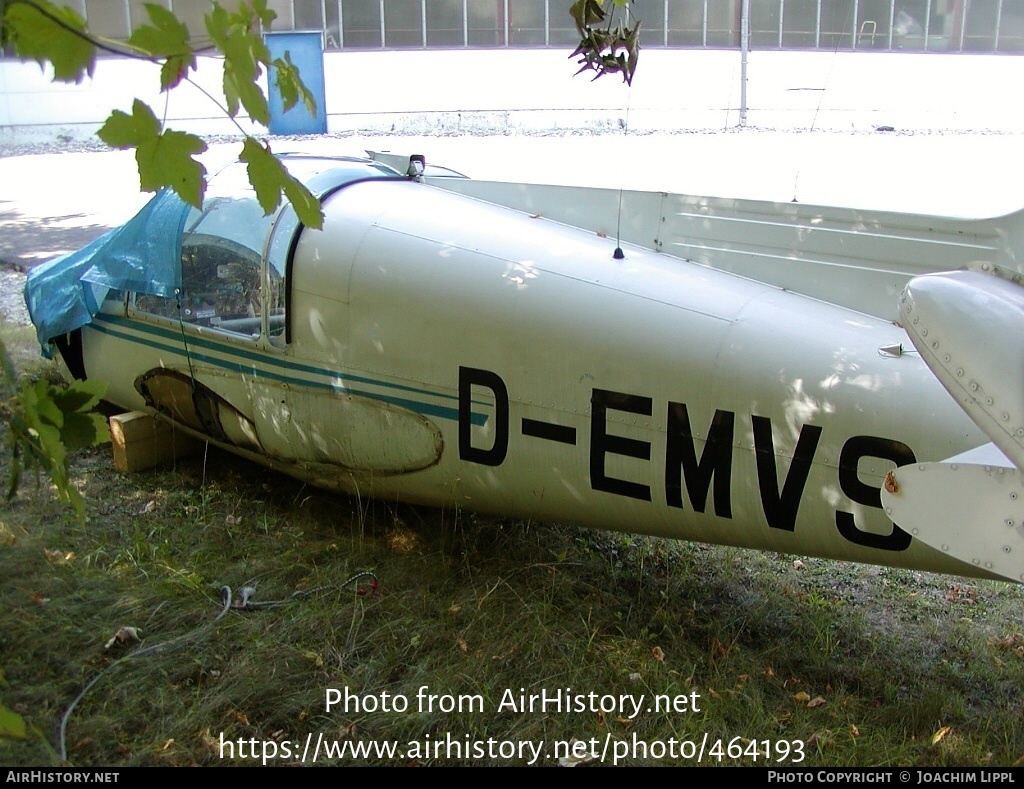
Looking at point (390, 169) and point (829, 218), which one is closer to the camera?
point (829, 218)

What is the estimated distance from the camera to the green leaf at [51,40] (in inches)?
65.1

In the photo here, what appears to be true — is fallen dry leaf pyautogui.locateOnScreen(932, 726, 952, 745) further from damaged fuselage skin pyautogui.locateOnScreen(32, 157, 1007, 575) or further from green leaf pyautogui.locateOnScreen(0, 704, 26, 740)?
green leaf pyautogui.locateOnScreen(0, 704, 26, 740)

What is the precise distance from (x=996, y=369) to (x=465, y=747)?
2225 mm

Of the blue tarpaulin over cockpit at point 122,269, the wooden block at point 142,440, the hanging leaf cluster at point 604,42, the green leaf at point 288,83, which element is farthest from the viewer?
the wooden block at point 142,440

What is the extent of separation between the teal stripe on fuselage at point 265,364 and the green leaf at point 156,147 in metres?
2.45

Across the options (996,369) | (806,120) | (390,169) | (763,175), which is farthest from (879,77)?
(996,369)

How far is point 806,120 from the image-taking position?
947 inches

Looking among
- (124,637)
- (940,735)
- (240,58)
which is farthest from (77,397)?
(940,735)

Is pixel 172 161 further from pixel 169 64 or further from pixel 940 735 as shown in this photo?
pixel 940 735

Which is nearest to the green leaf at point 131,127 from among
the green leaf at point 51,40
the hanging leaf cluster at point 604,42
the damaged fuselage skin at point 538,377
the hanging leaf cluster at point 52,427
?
the green leaf at point 51,40

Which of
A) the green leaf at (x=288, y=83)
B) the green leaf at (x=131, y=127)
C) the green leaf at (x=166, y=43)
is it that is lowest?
the green leaf at (x=131, y=127)

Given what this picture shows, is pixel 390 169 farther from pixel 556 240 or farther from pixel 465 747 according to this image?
pixel 465 747

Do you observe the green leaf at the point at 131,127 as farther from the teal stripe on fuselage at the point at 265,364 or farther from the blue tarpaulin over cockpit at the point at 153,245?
the blue tarpaulin over cockpit at the point at 153,245

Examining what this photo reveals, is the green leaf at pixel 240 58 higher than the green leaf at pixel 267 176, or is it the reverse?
the green leaf at pixel 240 58
